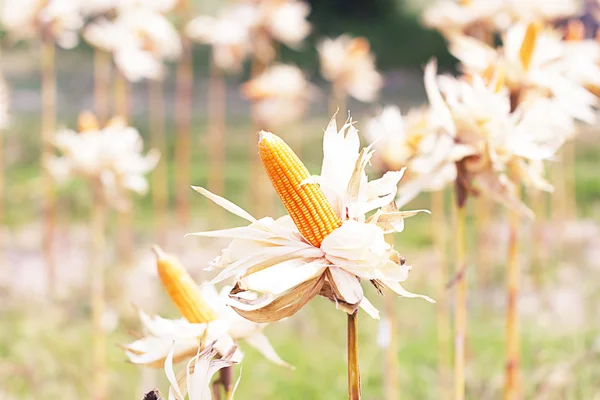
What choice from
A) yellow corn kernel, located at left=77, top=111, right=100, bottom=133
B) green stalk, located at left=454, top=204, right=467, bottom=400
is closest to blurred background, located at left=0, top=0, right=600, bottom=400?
green stalk, located at left=454, top=204, right=467, bottom=400

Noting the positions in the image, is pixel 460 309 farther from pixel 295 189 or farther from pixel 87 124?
pixel 87 124

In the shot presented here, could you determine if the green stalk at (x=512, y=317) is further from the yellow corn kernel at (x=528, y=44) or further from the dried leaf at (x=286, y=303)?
the dried leaf at (x=286, y=303)

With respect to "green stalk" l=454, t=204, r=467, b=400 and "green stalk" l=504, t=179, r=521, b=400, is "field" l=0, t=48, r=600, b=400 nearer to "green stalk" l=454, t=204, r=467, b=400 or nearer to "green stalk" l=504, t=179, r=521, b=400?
"green stalk" l=454, t=204, r=467, b=400

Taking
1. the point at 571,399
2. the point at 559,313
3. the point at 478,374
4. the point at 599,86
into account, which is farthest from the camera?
the point at 559,313

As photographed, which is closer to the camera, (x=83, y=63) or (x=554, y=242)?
(x=554, y=242)

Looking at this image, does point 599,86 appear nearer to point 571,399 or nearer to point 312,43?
point 571,399

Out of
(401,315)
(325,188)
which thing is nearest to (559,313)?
(401,315)

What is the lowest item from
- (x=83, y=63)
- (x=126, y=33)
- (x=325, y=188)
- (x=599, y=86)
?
(x=83, y=63)
